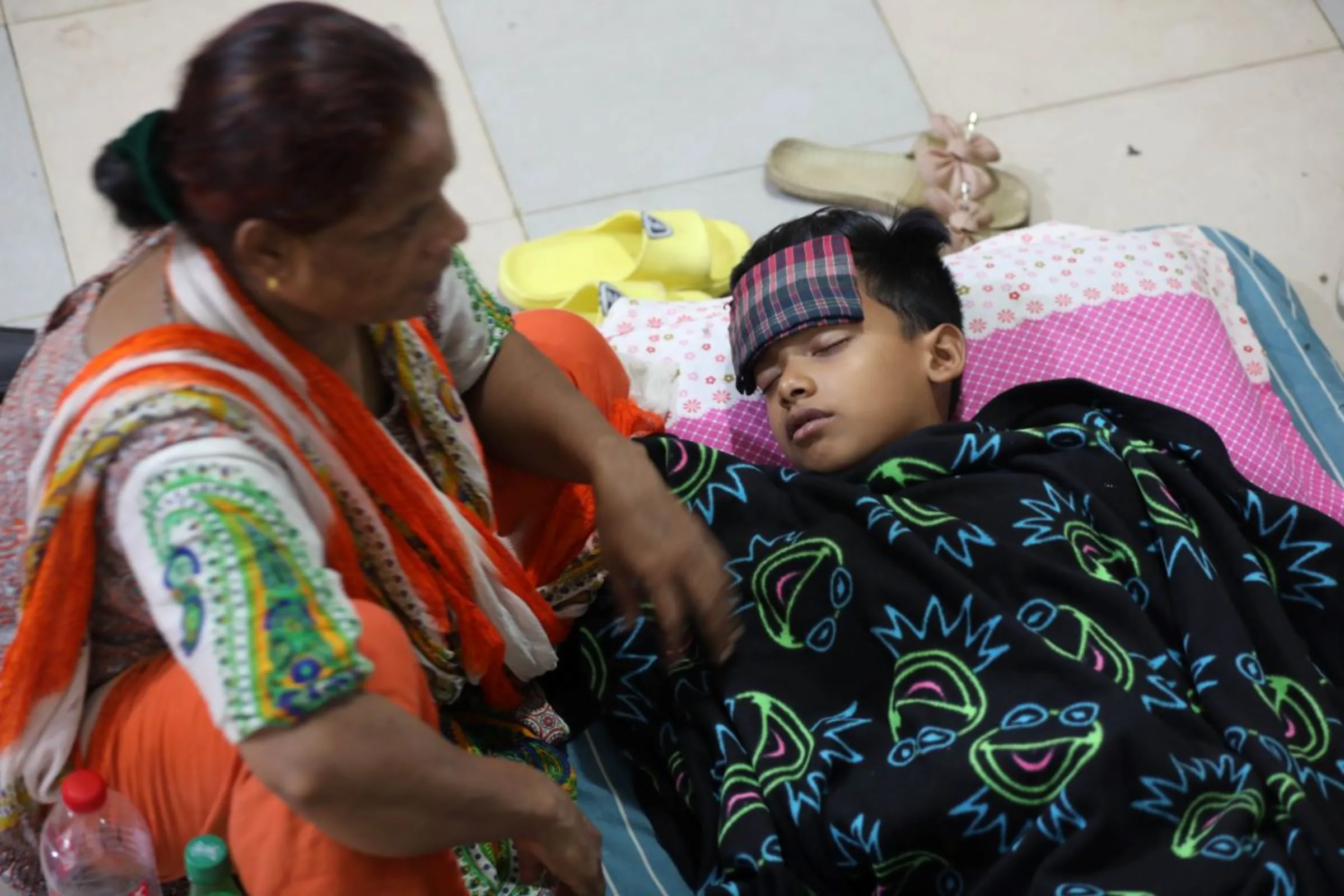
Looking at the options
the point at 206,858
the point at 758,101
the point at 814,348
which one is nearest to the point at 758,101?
the point at 758,101

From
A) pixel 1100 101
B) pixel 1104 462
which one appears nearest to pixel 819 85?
pixel 1100 101

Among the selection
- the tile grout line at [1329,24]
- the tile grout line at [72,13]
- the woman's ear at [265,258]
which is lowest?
the tile grout line at [1329,24]

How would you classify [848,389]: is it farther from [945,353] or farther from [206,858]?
[206,858]

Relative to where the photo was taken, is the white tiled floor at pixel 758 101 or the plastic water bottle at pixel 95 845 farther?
the white tiled floor at pixel 758 101

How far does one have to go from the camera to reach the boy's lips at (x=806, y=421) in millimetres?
1462

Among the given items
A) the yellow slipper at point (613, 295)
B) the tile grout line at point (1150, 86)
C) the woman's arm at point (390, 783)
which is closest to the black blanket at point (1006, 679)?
the woman's arm at point (390, 783)

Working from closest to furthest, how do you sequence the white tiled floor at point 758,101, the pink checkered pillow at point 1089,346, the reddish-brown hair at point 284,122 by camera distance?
the reddish-brown hair at point 284,122 < the pink checkered pillow at point 1089,346 < the white tiled floor at point 758,101

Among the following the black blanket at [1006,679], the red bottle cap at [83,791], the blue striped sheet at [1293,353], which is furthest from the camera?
the blue striped sheet at [1293,353]

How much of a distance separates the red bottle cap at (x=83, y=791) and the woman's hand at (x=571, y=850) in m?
0.32

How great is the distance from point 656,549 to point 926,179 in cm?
108

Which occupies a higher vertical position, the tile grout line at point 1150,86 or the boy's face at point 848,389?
the tile grout line at point 1150,86

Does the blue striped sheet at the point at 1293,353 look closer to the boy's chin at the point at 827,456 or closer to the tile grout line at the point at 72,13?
the boy's chin at the point at 827,456

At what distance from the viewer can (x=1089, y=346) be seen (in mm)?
1671

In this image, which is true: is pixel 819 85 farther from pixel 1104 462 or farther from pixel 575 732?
pixel 575 732
